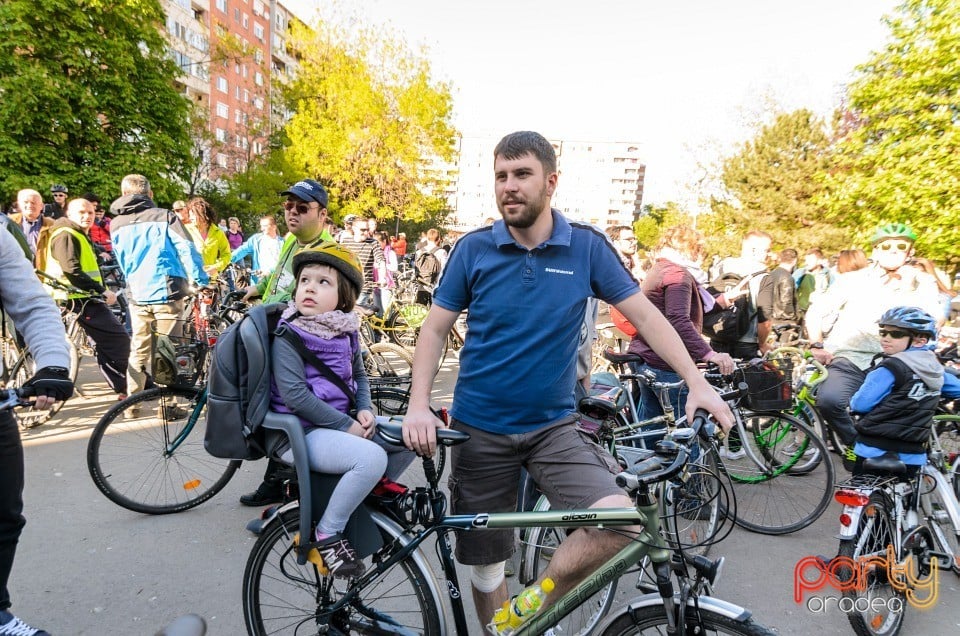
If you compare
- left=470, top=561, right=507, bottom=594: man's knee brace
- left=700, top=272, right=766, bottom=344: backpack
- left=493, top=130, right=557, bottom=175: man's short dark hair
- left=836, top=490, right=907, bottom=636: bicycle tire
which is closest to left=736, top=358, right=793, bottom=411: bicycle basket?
left=836, top=490, right=907, bottom=636: bicycle tire

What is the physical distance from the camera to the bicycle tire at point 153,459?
12.7 feet

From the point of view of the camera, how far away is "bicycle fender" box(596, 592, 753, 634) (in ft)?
5.75

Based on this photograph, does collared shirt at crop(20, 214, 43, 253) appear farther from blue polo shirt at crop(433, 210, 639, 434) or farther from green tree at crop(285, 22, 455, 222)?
green tree at crop(285, 22, 455, 222)

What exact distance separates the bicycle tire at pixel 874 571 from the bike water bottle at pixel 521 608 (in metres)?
1.70

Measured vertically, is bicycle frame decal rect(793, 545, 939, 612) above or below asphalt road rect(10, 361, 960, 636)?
above

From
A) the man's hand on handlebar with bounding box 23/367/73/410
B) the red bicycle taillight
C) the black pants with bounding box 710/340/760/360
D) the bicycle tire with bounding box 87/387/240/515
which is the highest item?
the man's hand on handlebar with bounding box 23/367/73/410

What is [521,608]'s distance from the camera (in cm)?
209

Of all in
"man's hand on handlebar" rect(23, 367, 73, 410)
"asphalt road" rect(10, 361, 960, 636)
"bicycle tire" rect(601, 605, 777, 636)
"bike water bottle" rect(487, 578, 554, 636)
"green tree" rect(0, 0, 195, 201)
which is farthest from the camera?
"green tree" rect(0, 0, 195, 201)

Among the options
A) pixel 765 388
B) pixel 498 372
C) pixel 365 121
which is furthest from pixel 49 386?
pixel 365 121

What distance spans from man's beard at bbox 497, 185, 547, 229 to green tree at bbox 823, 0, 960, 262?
1144 centimetres

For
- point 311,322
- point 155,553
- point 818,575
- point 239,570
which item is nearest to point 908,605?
point 818,575

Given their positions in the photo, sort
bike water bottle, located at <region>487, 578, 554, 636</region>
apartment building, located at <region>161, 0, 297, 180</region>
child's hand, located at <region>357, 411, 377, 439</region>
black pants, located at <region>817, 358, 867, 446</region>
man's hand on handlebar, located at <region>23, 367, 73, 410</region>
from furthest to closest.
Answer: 1. apartment building, located at <region>161, 0, 297, 180</region>
2. black pants, located at <region>817, 358, 867, 446</region>
3. child's hand, located at <region>357, 411, 377, 439</region>
4. man's hand on handlebar, located at <region>23, 367, 73, 410</region>
5. bike water bottle, located at <region>487, 578, 554, 636</region>

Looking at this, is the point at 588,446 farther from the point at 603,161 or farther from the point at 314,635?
the point at 603,161

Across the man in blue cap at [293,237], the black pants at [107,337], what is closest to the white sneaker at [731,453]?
the man in blue cap at [293,237]
